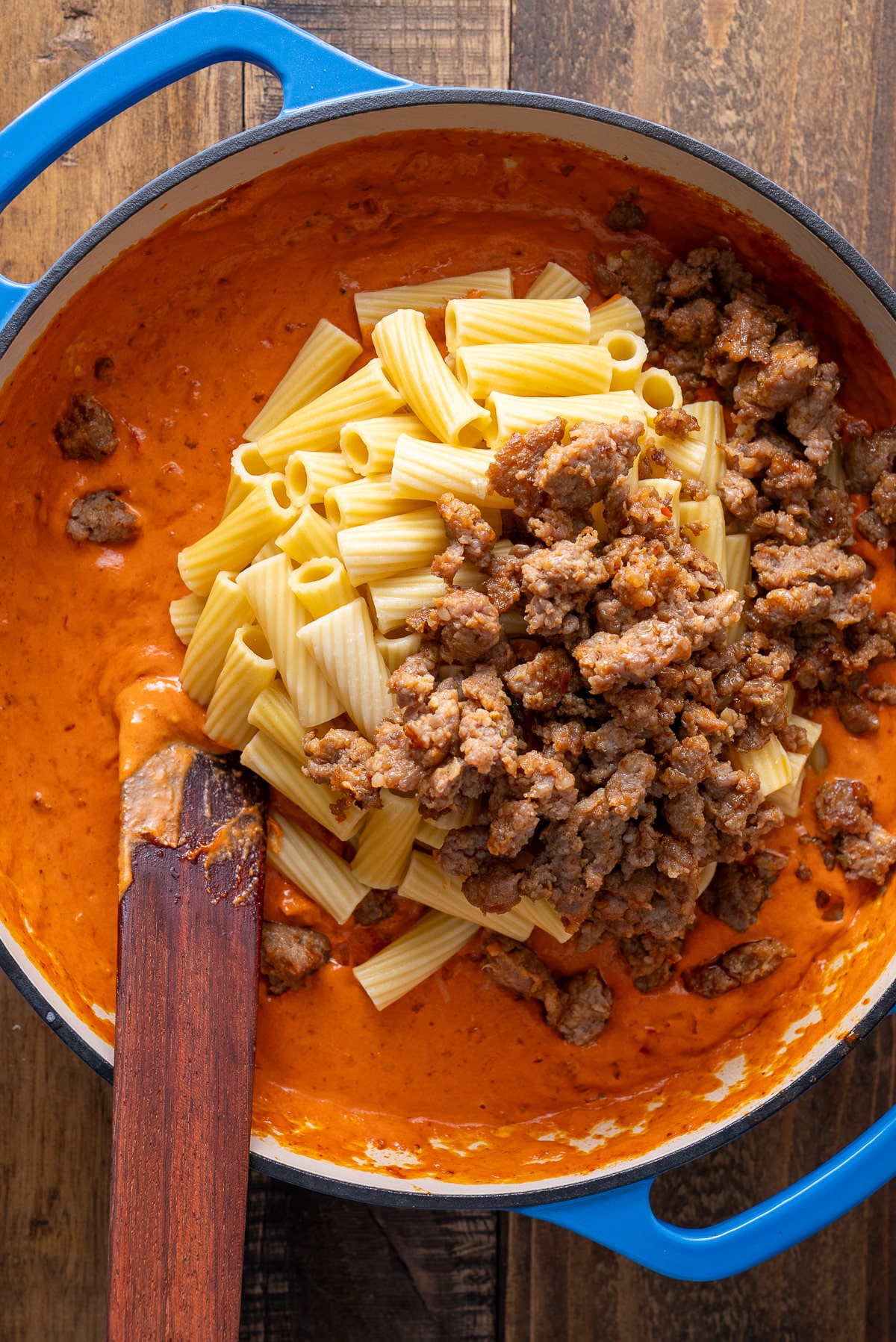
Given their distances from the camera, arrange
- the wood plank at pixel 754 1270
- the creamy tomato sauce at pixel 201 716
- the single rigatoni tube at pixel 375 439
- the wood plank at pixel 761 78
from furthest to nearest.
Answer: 1. the wood plank at pixel 754 1270
2. the wood plank at pixel 761 78
3. the creamy tomato sauce at pixel 201 716
4. the single rigatoni tube at pixel 375 439

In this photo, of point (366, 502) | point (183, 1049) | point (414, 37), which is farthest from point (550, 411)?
point (183, 1049)

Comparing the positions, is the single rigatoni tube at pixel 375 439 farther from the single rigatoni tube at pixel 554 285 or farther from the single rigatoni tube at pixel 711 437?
the single rigatoni tube at pixel 711 437

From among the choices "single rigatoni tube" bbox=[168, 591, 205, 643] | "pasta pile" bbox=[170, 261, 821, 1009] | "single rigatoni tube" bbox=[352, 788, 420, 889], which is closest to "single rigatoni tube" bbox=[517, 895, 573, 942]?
"pasta pile" bbox=[170, 261, 821, 1009]

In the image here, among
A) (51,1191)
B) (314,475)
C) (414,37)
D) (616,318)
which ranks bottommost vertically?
(51,1191)

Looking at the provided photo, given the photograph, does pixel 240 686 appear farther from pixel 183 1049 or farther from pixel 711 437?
pixel 711 437

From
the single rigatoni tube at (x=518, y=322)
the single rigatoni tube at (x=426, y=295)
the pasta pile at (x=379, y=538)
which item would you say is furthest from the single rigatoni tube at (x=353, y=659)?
the single rigatoni tube at (x=426, y=295)
